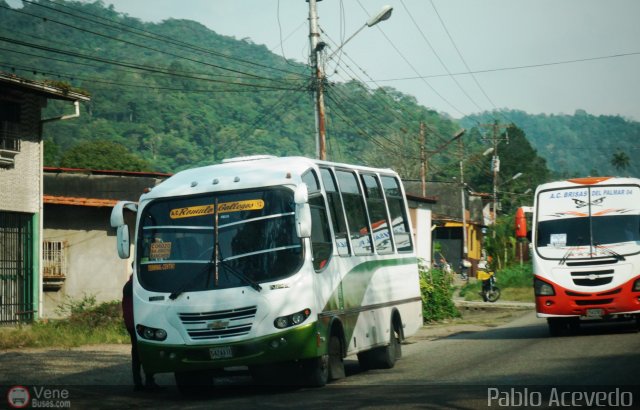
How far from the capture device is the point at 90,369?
55.0ft

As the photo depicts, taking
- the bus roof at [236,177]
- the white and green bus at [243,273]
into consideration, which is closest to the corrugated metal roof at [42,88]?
the white and green bus at [243,273]

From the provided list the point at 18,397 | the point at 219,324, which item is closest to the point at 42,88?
the point at 18,397

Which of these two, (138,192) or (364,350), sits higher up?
(138,192)

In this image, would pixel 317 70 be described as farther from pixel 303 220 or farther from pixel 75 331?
pixel 303 220

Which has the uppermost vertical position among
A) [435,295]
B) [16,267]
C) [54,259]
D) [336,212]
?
[336,212]

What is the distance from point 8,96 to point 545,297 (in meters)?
14.2

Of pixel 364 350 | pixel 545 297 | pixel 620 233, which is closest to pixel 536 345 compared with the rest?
pixel 545 297

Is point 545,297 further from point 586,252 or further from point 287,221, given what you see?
point 287,221

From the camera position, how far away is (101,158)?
85375mm

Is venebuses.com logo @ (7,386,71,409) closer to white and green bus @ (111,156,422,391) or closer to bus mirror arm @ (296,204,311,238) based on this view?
white and green bus @ (111,156,422,391)

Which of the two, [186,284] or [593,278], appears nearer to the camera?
[186,284]

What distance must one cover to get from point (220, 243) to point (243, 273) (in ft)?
1.66

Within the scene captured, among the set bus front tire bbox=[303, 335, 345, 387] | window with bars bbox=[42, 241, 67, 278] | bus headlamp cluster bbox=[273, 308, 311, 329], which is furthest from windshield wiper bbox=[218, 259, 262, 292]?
window with bars bbox=[42, 241, 67, 278]

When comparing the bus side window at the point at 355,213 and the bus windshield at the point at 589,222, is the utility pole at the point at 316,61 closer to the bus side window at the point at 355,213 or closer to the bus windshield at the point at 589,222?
the bus windshield at the point at 589,222
